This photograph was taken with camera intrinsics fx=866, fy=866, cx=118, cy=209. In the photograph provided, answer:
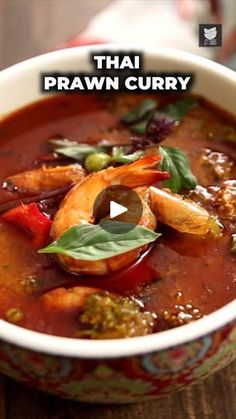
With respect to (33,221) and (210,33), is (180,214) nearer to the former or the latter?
(33,221)

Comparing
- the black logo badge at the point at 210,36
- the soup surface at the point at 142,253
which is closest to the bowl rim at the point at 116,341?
the soup surface at the point at 142,253

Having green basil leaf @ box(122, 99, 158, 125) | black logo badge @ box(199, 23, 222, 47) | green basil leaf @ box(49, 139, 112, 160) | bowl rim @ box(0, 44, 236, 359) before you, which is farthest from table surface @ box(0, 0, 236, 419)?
black logo badge @ box(199, 23, 222, 47)

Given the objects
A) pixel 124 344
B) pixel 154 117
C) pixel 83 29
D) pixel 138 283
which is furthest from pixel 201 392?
pixel 83 29

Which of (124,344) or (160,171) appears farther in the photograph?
(160,171)

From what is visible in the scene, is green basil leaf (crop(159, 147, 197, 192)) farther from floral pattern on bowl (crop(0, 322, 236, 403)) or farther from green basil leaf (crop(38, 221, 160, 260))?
floral pattern on bowl (crop(0, 322, 236, 403))

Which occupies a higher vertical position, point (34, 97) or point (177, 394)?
point (34, 97)

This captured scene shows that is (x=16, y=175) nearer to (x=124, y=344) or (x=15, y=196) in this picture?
(x=15, y=196)

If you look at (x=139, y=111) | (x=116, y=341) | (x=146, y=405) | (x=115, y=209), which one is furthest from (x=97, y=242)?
(x=139, y=111)
